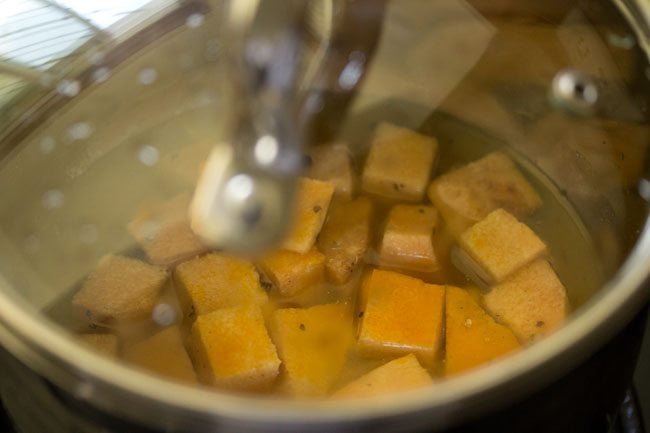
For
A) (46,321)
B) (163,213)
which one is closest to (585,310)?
(46,321)

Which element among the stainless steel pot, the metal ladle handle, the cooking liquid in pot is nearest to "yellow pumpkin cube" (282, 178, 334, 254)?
the cooking liquid in pot

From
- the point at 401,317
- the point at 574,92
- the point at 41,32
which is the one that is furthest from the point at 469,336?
the point at 41,32

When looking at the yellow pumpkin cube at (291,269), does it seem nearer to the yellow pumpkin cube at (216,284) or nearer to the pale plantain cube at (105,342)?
the yellow pumpkin cube at (216,284)

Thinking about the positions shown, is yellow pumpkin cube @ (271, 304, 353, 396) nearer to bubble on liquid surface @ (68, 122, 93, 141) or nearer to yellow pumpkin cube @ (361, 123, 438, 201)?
yellow pumpkin cube @ (361, 123, 438, 201)

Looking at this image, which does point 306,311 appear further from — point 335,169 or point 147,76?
point 147,76

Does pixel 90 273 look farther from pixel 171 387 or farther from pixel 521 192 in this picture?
pixel 521 192

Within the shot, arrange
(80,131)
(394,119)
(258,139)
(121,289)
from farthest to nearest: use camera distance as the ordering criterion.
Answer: (394,119), (80,131), (121,289), (258,139)

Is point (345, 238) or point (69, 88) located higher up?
point (69, 88)
